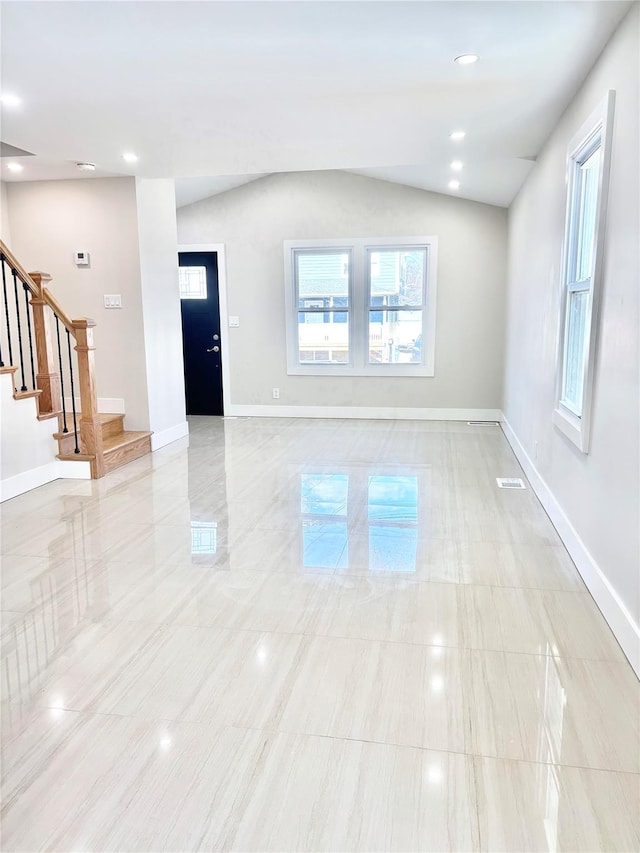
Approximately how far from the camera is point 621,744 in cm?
174

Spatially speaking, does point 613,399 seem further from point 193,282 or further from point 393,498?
point 193,282

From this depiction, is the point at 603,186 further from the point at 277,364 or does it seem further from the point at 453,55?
the point at 277,364

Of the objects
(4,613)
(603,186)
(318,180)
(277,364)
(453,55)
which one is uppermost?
(318,180)

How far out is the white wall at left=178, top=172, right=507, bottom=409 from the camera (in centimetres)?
697

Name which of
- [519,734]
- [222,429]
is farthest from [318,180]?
[519,734]

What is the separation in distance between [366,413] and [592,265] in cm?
476

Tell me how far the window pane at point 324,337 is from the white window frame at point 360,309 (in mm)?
65

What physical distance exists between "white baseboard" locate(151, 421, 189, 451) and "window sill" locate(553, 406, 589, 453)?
3.80 meters

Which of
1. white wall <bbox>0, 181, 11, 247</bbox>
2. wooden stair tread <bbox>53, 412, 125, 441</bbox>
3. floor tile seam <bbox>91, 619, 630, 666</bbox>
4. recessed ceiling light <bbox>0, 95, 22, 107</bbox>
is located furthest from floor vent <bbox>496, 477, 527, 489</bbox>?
white wall <bbox>0, 181, 11, 247</bbox>

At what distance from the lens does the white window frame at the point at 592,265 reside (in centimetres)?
266

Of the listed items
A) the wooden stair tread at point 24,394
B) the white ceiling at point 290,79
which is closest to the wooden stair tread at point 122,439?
the wooden stair tread at point 24,394

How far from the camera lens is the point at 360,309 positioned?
730cm

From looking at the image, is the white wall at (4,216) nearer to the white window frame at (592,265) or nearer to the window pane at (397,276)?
the window pane at (397,276)

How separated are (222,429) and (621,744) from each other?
5.65m
